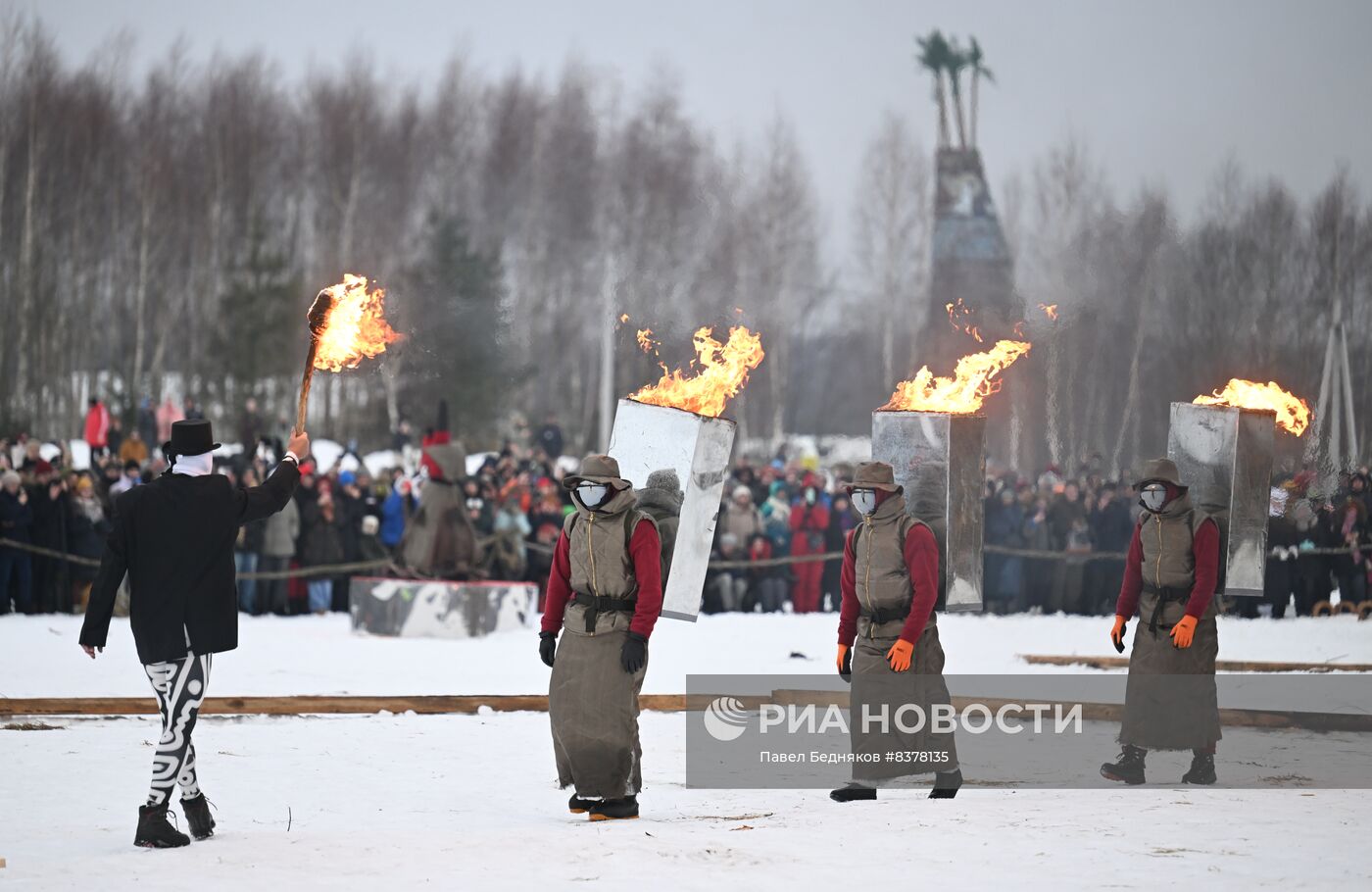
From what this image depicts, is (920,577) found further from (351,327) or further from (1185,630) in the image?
(351,327)

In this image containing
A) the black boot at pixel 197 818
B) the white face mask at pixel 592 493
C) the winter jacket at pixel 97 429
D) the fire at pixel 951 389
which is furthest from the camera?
the winter jacket at pixel 97 429

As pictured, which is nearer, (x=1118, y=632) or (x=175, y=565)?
(x=175, y=565)

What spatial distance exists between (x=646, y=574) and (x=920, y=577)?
64.2 inches

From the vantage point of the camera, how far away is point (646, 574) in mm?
8297

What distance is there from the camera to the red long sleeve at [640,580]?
822 cm

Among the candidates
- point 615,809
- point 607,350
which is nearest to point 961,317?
point 615,809

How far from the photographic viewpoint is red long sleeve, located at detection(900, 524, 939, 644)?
348 inches

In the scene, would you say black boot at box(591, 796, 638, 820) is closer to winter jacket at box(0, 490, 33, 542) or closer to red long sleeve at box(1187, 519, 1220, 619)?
red long sleeve at box(1187, 519, 1220, 619)

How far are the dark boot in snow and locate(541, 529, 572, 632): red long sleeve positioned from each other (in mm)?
1762

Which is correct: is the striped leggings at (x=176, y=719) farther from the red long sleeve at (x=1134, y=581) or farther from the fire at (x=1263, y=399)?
the fire at (x=1263, y=399)

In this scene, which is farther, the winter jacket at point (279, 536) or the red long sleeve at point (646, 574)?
the winter jacket at point (279, 536)

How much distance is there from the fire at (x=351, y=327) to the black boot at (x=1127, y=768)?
509 cm

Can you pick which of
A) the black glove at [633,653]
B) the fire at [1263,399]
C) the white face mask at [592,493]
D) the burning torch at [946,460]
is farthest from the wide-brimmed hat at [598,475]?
the fire at [1263,399]

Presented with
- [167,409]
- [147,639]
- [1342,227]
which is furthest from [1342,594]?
[167,409]
